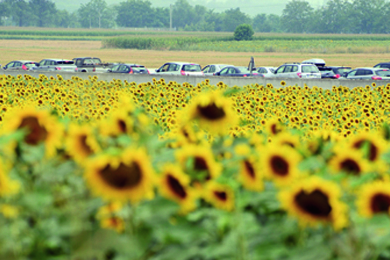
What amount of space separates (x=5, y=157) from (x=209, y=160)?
2.90 ft

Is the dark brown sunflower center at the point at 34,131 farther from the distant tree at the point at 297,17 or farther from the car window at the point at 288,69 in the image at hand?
the distant tree at the point at 297,17

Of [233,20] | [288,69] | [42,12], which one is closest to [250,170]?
[288,69]

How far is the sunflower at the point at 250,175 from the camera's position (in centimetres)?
236

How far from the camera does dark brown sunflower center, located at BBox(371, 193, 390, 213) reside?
2.16 m

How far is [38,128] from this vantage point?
2.45m

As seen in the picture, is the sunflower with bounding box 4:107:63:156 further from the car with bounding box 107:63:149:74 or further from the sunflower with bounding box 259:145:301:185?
the car with bounding box 107:63:149:74

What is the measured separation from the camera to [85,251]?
171 centimetres

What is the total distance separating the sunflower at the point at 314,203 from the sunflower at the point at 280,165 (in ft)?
1.19

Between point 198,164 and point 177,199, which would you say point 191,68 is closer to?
point 198,164

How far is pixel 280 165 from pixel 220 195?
314 mm

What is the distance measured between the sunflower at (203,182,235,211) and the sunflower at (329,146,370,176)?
24.7 inches

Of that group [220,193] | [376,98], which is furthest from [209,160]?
[376,98]

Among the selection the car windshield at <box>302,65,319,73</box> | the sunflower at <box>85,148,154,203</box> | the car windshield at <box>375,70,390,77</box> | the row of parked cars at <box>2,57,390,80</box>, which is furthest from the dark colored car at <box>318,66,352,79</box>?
the sunflower at <box>85,148,154,203</box>

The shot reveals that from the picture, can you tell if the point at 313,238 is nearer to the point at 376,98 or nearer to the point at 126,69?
the point at 376,98
